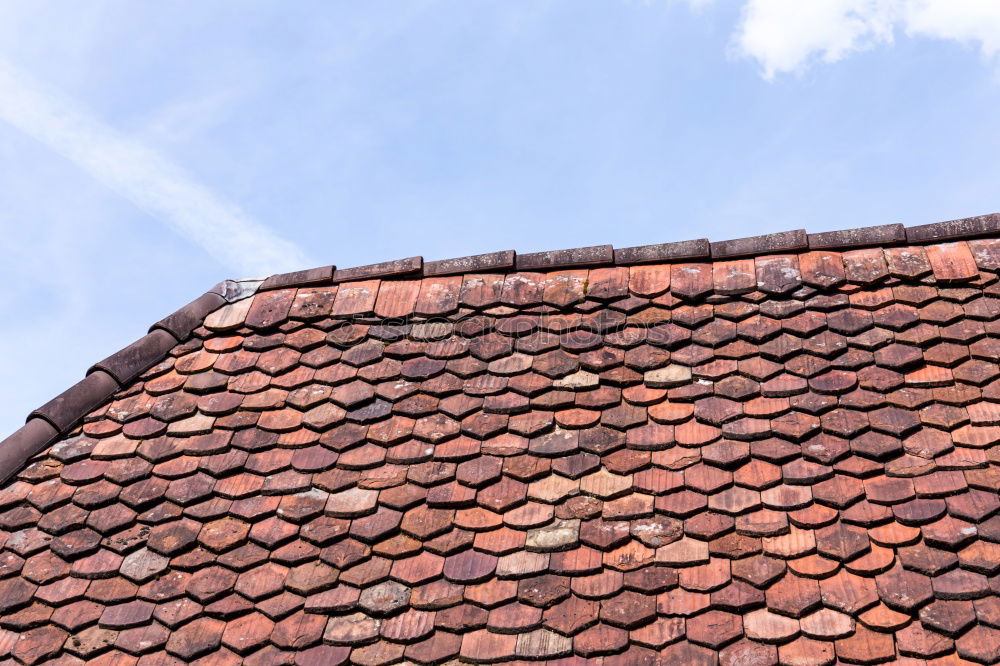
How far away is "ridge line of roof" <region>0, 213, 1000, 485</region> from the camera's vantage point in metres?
5.46

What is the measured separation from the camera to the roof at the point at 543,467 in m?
4.00

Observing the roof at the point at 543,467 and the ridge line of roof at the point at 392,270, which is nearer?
the roof at the point at 543,467

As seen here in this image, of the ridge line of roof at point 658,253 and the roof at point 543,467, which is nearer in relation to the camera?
the roof at point 543,467

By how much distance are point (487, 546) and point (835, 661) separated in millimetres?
1440

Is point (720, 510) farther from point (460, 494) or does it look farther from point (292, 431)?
point (292, 431)

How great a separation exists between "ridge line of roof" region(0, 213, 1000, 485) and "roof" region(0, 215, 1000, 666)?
0.02 meters

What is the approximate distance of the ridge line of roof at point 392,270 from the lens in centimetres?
546

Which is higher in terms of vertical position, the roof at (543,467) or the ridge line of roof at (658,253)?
the ridge line of roof at (658,253)

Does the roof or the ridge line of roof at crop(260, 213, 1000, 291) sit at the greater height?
the ridge line of roof at crop(260, 213, 1000, 291)

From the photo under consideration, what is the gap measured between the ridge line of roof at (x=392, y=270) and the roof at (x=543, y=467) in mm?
17

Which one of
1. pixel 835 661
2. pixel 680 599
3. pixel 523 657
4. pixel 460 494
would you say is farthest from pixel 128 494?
pixel 835 661

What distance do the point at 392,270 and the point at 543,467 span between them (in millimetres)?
1858

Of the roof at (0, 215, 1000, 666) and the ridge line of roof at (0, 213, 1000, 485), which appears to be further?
the ridge line of roof at (0, 213, 1000, 485)

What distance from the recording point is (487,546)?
4.38m
